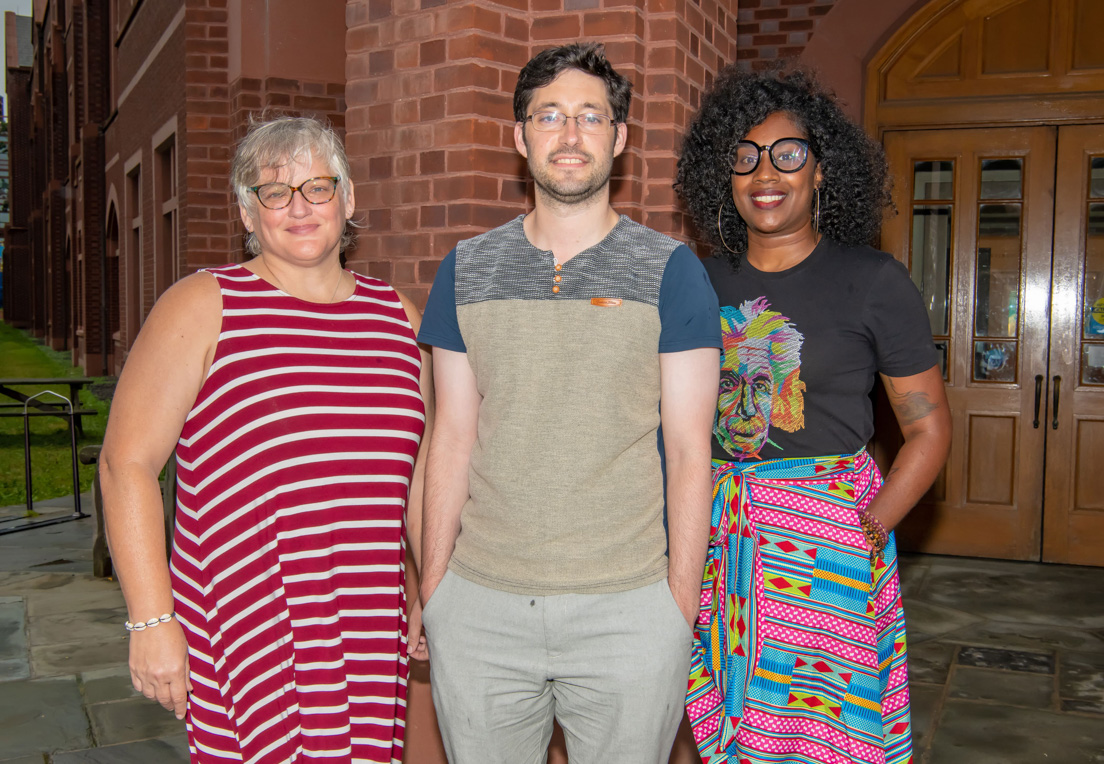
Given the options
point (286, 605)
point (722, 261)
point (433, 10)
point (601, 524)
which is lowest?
point (286, 605)

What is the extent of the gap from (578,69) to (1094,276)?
5.49 meters

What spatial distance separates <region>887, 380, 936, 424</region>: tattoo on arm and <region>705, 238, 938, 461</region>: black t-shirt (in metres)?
0.06

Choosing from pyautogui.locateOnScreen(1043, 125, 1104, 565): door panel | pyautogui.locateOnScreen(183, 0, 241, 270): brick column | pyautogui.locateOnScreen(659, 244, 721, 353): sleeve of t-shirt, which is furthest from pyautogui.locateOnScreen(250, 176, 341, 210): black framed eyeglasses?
pyautogui.locateOnScreen(1043, 125, 1104, 565): door panel

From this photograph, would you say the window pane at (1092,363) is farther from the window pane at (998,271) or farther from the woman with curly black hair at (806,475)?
the woman with curly black hair at (806,475)

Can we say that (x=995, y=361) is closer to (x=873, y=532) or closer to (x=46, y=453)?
(x=873, y=532)

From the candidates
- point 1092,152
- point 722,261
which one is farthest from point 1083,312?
point 722,261

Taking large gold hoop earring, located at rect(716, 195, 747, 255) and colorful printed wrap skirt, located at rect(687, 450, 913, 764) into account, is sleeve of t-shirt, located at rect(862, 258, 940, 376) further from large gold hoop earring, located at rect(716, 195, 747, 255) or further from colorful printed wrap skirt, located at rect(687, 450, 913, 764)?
large gold hoop earring, located at rect(716, 195, 747, 255)

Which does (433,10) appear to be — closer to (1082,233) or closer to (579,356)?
(579,356)

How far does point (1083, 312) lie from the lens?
20.6 feet

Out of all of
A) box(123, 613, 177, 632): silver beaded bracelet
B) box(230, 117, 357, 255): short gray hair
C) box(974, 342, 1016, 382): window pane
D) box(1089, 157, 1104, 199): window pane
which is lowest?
box(123, 613, 177, 632): silver beaded bracelet

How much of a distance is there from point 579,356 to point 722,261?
787 millimetres

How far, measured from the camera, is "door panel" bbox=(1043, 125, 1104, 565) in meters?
6.17

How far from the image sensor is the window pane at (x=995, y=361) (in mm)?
6406

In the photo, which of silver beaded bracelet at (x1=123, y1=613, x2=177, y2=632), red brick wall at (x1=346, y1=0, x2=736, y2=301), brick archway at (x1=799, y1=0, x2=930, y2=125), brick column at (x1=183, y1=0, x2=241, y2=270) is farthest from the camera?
brick column at (x1=183, y1=0, x2=241, y2=270)
